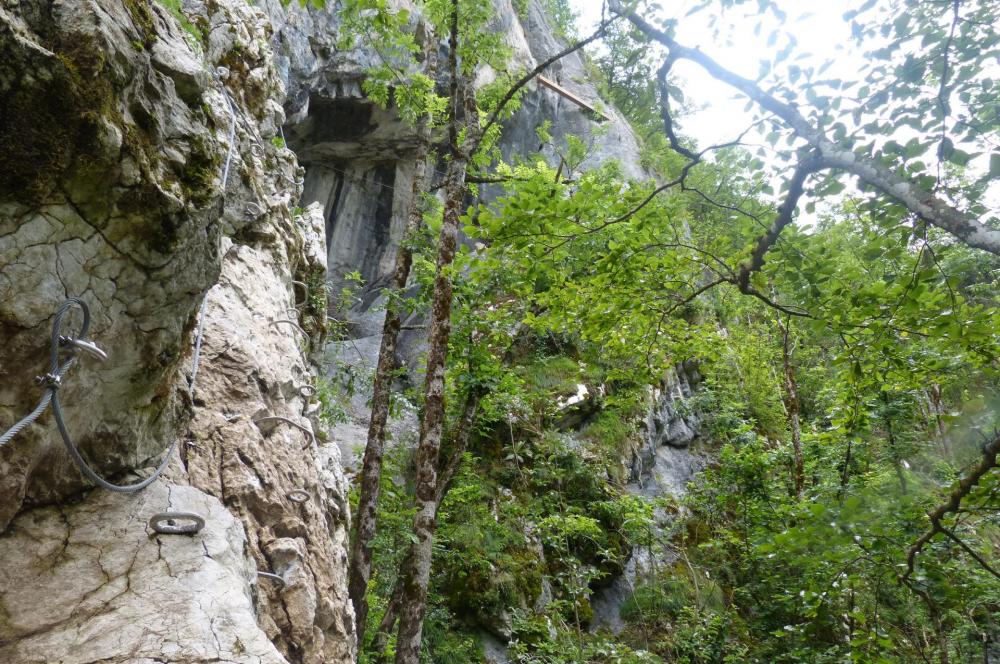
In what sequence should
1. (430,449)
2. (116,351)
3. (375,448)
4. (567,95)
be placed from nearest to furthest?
(116,351) < (430,449) < (375,448) < (567,95)

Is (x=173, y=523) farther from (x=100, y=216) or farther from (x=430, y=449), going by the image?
(x=430, y=449)

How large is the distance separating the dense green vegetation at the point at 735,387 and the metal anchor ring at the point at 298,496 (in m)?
2.23

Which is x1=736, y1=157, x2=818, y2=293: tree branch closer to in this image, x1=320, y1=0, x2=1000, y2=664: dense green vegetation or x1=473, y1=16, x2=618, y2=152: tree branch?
x1=320, y1=0, x2=1000, y2=664: dense green vegetation

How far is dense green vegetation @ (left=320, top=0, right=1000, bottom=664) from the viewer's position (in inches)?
115

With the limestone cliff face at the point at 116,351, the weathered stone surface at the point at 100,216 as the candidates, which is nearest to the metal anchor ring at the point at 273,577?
the limestone cliff face at the point at 116,351

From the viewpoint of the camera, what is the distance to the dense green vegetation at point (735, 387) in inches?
115

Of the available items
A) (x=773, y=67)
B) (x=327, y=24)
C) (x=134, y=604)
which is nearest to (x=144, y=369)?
(x=134, y=604)

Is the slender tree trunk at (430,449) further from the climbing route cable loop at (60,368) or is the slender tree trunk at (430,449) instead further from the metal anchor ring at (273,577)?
the climbing route cable loop at (60,368)

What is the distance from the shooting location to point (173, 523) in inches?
91.7

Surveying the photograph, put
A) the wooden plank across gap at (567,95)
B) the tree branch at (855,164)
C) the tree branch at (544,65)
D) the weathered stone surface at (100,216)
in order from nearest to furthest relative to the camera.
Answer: the weathered stone surface at (100,216) → the tree branch at (855,164) → the tree branch at (544,65) → the wooden plank across gap at (567,95)

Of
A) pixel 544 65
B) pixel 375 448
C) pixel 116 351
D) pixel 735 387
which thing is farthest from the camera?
pixel 735 387

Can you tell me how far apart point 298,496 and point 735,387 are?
1245 centimetres

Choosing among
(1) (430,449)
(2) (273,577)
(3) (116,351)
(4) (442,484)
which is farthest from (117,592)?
(4) (442,484)

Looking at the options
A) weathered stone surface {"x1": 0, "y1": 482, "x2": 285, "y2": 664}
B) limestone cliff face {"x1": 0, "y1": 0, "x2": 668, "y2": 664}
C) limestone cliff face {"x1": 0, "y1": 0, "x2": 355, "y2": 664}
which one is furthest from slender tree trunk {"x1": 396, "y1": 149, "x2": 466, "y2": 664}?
weathered stone surface {"x1": 0, "y1": 482, "x2": 285, "y2": 664}
